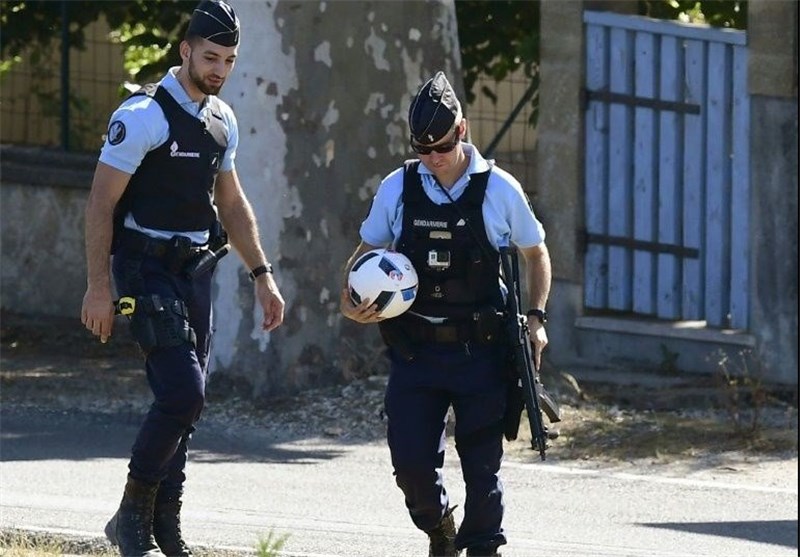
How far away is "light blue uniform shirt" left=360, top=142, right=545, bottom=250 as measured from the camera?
19.0 ft

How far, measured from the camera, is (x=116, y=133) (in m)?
5.75

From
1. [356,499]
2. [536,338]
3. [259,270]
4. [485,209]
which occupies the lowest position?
[356,499]

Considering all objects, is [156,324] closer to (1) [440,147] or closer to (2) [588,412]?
(1) [440,147]

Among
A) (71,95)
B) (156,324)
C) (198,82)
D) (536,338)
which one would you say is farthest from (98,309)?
(71,95)

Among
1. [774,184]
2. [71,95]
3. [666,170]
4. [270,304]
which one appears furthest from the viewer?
[71,95]

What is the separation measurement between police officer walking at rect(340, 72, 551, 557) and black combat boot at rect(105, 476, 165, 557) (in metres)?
0.85

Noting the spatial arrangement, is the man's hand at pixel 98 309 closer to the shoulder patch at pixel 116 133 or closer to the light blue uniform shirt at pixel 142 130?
the light blue uniform shirt at pixel 142 130

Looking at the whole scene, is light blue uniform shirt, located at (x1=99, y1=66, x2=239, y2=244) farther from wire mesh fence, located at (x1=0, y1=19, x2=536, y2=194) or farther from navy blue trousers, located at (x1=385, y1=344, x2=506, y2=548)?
wire mesh fence, located at (x1=0, y1=19, x2=536, y2=194)

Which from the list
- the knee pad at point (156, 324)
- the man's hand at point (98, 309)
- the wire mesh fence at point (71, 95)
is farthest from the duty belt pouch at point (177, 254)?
the wire mesh fence at point (71, 95)

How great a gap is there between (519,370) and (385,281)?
21.6 inches

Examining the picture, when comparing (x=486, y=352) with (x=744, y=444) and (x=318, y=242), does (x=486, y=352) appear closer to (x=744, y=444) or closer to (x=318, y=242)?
(x=744, y=444)

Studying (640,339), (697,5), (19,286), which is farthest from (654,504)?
(19,286)

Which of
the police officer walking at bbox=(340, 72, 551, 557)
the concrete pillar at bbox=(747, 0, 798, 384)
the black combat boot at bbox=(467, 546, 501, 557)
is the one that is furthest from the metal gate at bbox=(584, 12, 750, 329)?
the black combat boot at bbox=(467, 546, 501, 557)

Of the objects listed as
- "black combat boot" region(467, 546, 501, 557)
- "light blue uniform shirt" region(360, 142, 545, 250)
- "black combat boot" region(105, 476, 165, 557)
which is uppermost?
"light blue uniform shirt" region(360, 142, 545, 250)
